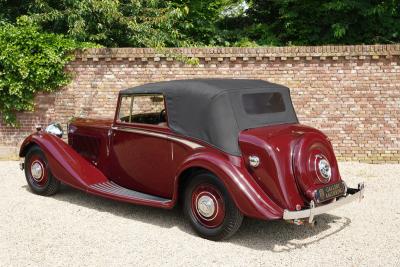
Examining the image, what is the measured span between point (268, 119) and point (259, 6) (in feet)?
32.4

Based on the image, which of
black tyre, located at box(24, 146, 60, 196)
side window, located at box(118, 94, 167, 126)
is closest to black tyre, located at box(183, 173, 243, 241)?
side window, located at box(118, 94, 167, 126)

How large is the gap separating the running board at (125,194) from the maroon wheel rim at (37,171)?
1.08 meters

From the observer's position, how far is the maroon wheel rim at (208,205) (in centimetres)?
491

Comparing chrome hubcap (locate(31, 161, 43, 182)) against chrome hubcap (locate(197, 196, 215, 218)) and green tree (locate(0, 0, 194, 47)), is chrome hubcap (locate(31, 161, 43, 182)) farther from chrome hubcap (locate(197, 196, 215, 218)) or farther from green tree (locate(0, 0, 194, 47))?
green tree (locate(0, 0, 194, 47))

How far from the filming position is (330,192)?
16.4 feet

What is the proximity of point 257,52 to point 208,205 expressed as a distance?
16.8 feet

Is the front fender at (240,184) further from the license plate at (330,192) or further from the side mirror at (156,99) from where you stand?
the side mirror at (156,99)

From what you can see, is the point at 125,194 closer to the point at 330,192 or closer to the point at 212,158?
the point at 212,158

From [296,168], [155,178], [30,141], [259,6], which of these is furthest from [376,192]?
[259,6]

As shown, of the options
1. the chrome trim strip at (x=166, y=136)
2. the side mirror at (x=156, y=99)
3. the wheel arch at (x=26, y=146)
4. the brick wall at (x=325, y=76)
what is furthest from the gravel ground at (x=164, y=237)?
the brick wall at (x=325, y=76)

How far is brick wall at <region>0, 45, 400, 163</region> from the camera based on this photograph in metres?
9.16

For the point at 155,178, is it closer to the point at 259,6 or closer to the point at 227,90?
the point at 227,90

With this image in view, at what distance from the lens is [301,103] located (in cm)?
941

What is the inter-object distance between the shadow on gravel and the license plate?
495 millimetres
